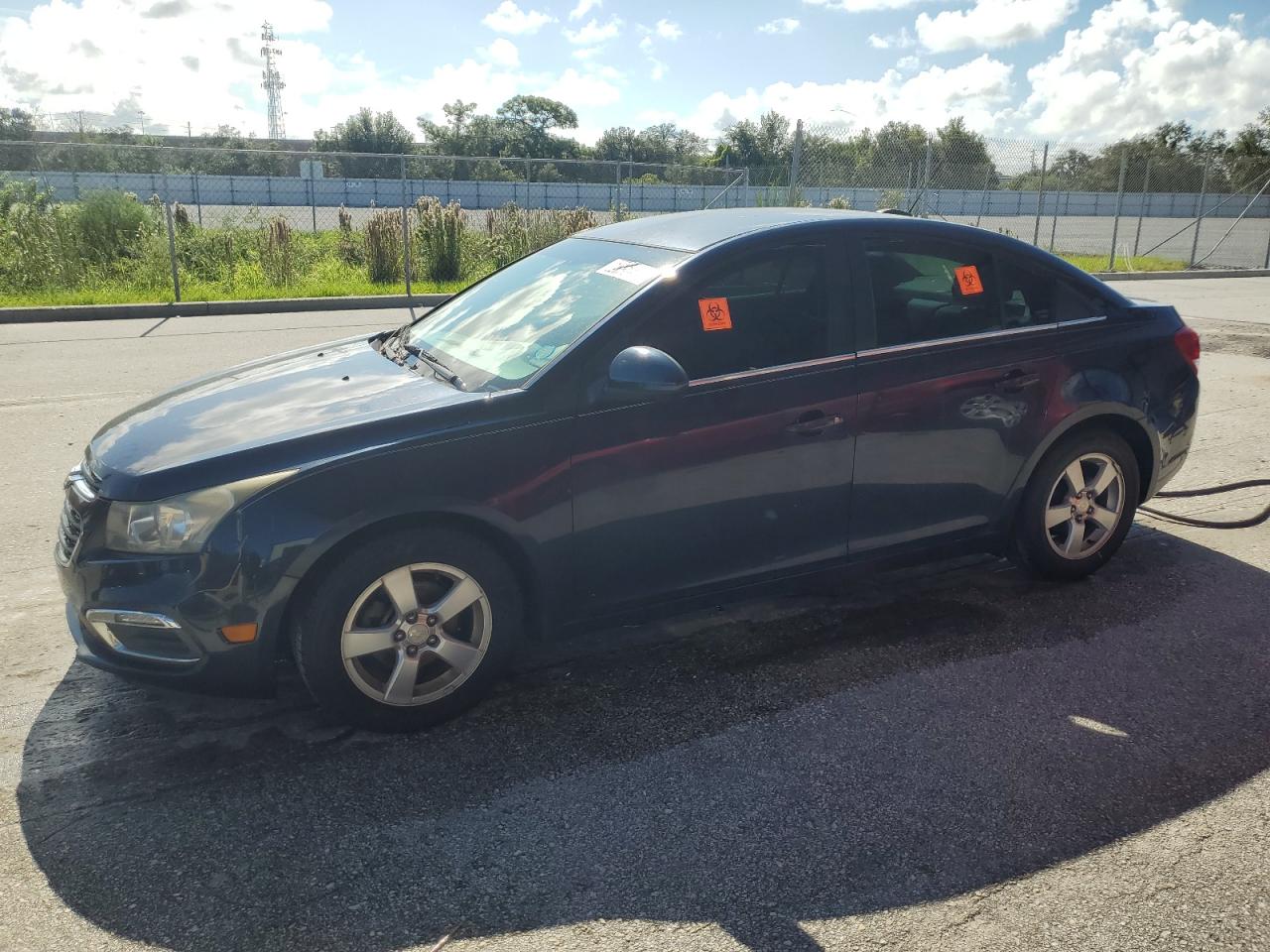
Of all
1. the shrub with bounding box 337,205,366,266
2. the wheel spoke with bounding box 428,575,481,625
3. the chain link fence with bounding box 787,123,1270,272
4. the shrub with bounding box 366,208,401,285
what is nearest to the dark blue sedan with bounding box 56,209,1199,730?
the wheel spoke with bounding box 428,575,481,625

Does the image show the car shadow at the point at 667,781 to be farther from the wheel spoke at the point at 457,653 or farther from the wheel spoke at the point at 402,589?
the wheel spoke at the point at 402,589

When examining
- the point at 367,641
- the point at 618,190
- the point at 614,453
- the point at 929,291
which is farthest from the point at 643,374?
the point at 618,190

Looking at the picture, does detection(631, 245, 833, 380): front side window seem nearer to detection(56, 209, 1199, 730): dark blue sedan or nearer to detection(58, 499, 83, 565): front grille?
detection(56, 209, 1199, 730): dark blue sedan

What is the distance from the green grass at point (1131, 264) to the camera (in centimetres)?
2266

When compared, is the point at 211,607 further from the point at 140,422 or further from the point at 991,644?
the point at 991,644

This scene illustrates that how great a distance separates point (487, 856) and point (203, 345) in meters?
9.97

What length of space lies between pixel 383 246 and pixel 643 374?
14.8 m

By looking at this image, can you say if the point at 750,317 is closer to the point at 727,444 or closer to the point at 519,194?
the point at 727,444

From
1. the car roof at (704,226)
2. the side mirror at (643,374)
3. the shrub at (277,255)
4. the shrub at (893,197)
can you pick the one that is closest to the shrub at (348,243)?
the shrub at (277,255)

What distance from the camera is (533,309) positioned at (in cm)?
406

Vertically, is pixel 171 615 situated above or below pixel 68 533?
below

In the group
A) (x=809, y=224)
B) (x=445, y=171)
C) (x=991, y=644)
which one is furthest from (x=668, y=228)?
(x=445, y=171)

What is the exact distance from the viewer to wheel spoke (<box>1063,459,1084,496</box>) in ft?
14.7

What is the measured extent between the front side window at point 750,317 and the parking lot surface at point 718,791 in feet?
3.83
